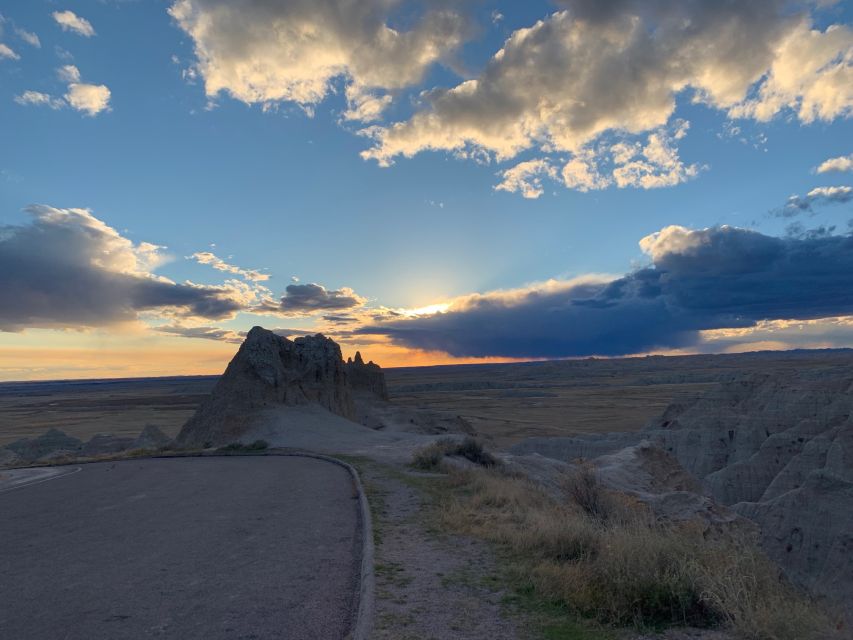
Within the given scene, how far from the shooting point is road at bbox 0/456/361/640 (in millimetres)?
6316

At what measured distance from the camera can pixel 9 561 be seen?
9617 millimetres

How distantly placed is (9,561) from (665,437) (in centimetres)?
3478

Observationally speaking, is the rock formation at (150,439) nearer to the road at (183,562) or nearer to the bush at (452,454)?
the road at (183,562)

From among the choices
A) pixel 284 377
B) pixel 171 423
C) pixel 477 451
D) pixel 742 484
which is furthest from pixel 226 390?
pixel 171 423

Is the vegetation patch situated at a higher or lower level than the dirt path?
lower

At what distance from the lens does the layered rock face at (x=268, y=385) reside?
34688 millimetres

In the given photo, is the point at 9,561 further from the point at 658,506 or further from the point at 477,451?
the point at 477,451

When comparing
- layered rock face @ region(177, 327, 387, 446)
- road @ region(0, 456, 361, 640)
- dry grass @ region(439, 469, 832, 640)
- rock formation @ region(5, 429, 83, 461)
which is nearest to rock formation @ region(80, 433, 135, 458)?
rock formation @ region(5, 429, 83, 461)

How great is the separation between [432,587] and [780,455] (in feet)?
88.3

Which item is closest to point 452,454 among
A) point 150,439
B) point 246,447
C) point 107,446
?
point 246,447

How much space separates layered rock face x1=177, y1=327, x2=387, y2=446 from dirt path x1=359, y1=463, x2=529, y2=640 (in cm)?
2555

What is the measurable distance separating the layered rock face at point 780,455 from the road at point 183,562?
12.0m

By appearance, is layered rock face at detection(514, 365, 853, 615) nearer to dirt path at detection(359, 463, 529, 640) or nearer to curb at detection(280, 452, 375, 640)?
dirt path at detection(359, 463, 529, 640)

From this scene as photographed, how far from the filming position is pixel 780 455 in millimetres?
27359
